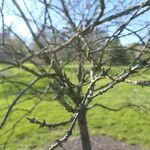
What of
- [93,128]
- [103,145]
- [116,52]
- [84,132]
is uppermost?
[93,128]

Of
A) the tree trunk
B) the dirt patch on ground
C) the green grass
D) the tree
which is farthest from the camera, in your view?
the green grass

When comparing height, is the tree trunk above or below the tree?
above

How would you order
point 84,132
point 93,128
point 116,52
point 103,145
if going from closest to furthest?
point 116,52 → point 84,132 → point 103,145 → point 93,128

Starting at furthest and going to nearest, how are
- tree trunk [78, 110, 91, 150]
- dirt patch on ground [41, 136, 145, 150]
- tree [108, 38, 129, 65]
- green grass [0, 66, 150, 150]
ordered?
1. green grass [0, 66, 150, 150]
2. dirt patch on ground [41, 136, 145, 150]
3. tree trunk [78, 110, 91, 150]
4. tree [108, 38, 129, 65]

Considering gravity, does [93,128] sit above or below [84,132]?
above

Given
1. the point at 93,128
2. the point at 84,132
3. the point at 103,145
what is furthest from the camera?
the point at 93,128

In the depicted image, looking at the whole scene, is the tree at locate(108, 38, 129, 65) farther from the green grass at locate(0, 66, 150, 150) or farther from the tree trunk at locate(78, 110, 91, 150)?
the green grass at locate(0, 66, 150, 150)

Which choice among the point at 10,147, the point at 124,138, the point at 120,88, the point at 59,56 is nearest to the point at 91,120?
the point at 124,138

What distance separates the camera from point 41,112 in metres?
15.1

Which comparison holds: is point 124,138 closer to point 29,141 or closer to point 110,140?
point 110,140

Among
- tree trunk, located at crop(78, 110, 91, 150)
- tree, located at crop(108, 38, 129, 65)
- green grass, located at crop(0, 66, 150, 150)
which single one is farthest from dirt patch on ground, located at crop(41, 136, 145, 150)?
tree, located at crop(108, 38, 129, 65)

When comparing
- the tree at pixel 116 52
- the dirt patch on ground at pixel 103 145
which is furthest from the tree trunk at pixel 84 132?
the dirt patch on ground at pixel 103 145

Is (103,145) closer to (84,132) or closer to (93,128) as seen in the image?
(93,128)

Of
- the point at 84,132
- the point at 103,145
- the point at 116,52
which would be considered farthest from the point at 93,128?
the point at 116,52
